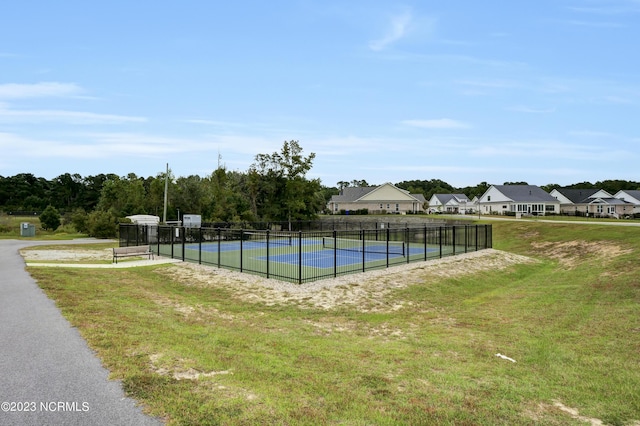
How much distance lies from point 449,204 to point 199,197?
6602 centimetres

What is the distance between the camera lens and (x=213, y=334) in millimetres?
7949

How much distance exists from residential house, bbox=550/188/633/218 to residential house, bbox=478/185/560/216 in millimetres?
3374

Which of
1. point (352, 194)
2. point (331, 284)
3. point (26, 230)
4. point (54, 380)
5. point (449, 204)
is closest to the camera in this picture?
point (54, 380)

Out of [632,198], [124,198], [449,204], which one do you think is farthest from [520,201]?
[124,198]

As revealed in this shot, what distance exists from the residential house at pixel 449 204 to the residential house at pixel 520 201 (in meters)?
11.6

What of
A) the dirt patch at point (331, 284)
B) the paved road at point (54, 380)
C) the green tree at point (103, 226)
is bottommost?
the dirt patch at point (331, 284)

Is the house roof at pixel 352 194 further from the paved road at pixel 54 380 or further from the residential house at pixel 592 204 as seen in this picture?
the paved road at pixel 54 380

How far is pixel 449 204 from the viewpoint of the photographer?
3659 inches

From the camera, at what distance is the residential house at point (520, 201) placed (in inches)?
2751

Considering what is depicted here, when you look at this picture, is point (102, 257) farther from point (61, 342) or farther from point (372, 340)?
point (372, 340)

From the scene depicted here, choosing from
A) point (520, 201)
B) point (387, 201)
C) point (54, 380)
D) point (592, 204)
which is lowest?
point (54, 380)

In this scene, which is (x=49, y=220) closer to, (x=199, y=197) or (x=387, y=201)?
(x=199, y=197)

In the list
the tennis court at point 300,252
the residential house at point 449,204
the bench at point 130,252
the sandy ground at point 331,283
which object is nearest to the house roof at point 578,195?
the residential house at point 449,204

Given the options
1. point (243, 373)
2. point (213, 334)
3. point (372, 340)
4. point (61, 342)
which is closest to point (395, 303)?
point (372, 340)
